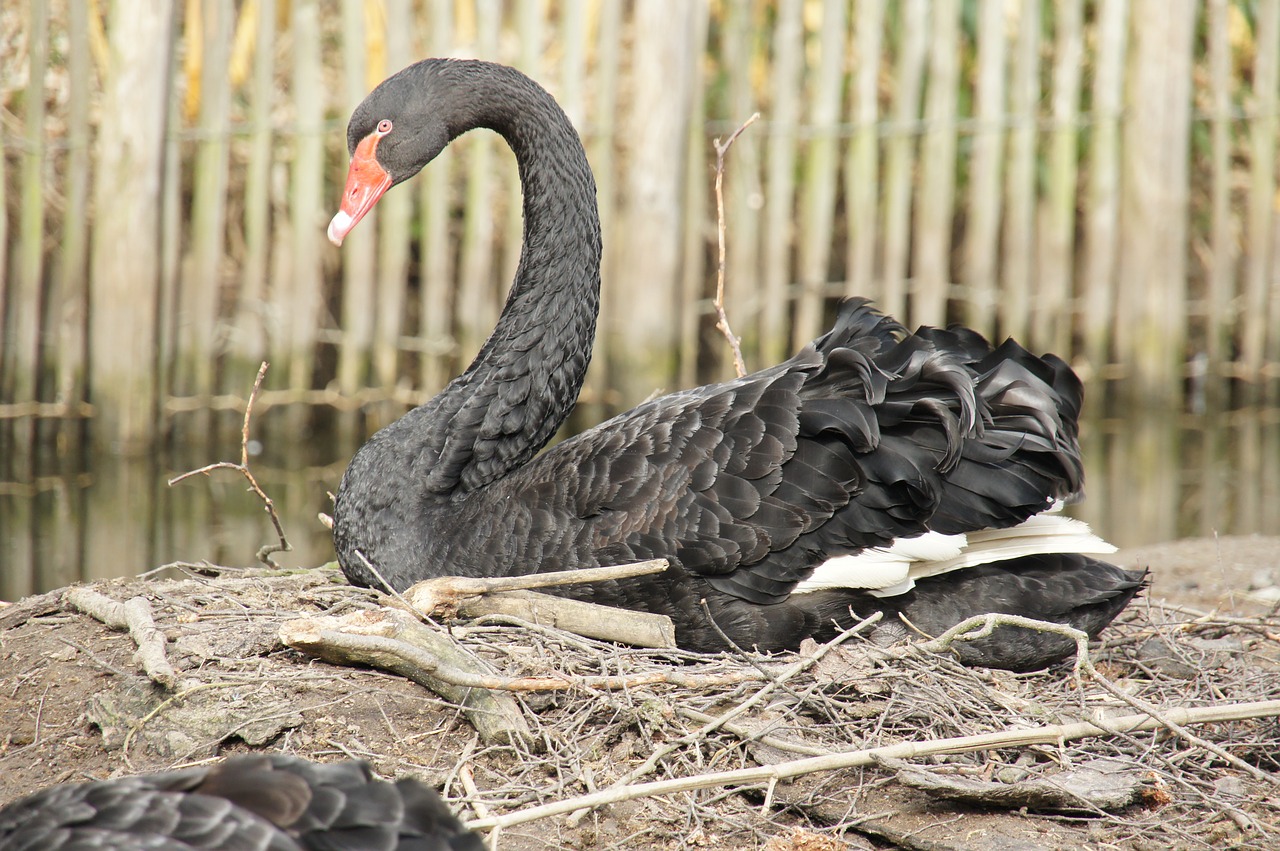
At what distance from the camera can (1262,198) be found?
8.95 metres

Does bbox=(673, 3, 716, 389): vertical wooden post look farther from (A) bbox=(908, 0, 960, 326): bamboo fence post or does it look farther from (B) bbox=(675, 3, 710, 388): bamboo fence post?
(A) bbox=(908, 0, 960, 326): bamboo fence post

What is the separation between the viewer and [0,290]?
24.3 feet

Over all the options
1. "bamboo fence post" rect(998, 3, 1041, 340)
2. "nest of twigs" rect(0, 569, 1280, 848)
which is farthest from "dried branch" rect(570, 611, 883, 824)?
"bamboo fence post" rect(998, 3, 1041, 340)

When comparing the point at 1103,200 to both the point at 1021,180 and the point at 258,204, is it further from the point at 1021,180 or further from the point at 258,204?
the point at 258,204

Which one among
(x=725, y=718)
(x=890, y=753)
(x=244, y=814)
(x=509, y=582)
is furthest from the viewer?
(x=509, y=582)

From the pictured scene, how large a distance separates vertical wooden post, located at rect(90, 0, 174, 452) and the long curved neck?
11.8ft

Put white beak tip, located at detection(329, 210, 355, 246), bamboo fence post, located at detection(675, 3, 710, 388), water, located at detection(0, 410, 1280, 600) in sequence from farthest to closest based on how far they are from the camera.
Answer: bamboo fence post, located at detection(675, 3, 710, 388) < water, located at detection(0, 410, 1280, 600) < white beak tip, located at detection(329, 210, 355, 246)

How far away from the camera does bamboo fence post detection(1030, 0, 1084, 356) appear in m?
8.48

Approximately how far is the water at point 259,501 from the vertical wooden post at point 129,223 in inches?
14.5

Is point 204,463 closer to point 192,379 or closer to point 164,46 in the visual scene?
point 192,379

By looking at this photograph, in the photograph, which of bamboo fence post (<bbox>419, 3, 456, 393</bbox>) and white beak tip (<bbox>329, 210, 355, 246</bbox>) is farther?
bamboo fence post (<bbox>419, 3, 456, 393</bbox>)

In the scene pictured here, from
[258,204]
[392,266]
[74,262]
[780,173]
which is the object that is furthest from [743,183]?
[74,262]

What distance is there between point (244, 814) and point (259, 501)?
5.25 metres

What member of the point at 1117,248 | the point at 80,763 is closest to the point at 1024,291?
the point at 1117,248
